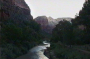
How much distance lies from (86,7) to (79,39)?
398 inches

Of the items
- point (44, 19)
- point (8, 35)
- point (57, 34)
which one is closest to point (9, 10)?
point (57, 34)

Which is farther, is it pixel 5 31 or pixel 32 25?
pixel 32 25

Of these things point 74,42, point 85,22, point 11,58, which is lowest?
point 11,58

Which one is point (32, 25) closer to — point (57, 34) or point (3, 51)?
point (57, 34)

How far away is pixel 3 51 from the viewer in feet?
137

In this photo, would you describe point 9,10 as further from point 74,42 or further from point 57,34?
point 74,42

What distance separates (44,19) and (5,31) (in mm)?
144520

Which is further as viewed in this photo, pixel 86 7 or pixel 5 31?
pixel 5 31

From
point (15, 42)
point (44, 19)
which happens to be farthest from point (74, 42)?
point (44, 19)

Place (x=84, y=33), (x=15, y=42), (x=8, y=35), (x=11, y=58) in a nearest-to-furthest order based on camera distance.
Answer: (x=84, y=33) → (x=11, y=58) → (x=8, y=35) → (x=15, y=42)

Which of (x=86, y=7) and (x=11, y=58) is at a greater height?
(x=86, y=7)

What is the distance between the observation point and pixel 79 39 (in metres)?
43.3

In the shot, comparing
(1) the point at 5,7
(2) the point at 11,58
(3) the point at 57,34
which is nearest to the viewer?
(2) the point at 11,58

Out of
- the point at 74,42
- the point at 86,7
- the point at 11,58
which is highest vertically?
the point at 86,7
